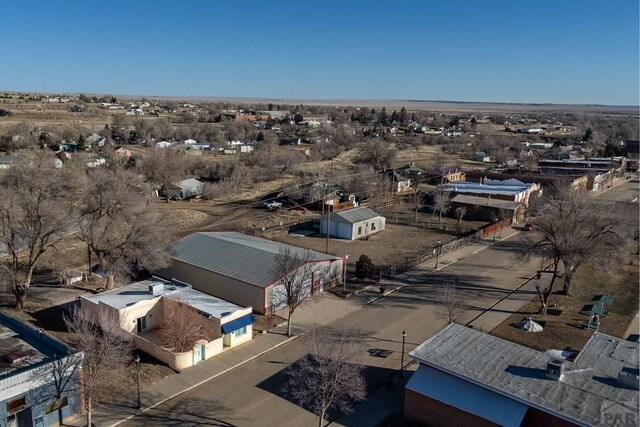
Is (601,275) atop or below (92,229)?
below

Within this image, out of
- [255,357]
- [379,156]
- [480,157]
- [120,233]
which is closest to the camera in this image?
[255,357]

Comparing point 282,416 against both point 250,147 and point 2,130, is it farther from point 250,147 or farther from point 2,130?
point 2,130

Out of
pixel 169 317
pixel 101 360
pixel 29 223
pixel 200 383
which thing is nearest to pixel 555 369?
pixel 200 383

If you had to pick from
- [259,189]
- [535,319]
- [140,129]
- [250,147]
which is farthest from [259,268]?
[140,129]

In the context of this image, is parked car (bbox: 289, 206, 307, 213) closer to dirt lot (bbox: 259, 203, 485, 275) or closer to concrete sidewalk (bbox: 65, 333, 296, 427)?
dirt lot (bbox: 259, 203, 485, 275)

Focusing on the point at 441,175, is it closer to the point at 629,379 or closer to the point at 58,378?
the point at 629,379
